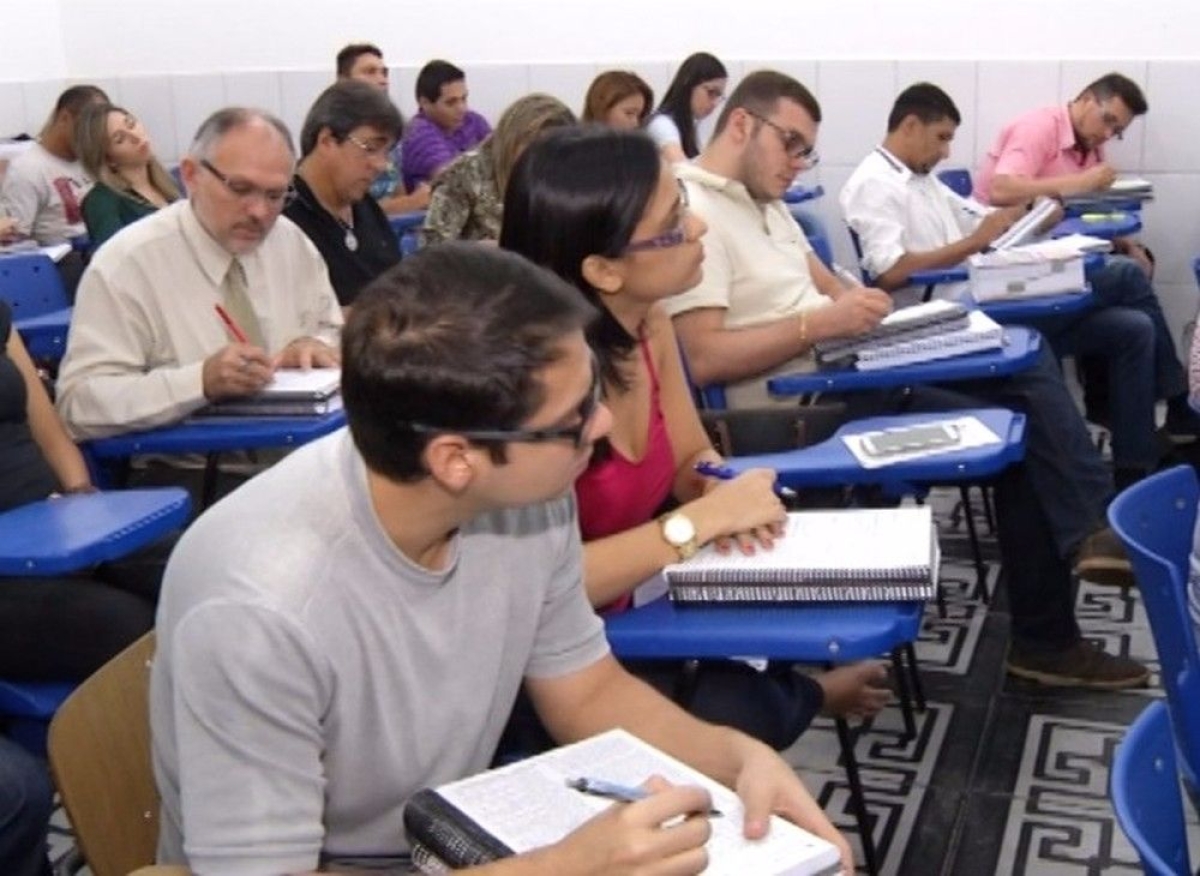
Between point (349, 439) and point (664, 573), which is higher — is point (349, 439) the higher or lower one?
the higher one

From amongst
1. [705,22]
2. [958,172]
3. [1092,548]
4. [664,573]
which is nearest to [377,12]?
[705,22]

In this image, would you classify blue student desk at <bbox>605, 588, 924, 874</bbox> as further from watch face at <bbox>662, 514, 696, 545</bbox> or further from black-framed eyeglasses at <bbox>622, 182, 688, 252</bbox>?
black-framed eyeglasses at <bbox>622, 182, 688, 252</bbox>

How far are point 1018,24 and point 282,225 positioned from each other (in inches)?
131

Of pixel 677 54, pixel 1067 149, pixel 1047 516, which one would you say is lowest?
pixel 1047 516

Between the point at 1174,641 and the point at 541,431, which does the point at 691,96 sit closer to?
the point at 1174,641

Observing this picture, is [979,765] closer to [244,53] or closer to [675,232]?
[675,232]

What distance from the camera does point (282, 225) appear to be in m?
3.06

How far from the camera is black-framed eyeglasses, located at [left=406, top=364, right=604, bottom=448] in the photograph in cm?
119

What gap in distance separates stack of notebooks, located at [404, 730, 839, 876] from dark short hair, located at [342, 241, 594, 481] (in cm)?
27

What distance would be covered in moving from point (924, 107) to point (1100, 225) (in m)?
0.72

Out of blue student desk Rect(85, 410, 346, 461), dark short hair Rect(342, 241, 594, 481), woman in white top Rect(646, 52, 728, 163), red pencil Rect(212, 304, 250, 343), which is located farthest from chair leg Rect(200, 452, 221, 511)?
woman in white top Rect(646, 52, 728, 163)

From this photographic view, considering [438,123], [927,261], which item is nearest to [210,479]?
[927,261]

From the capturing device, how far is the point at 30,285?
3.78 m

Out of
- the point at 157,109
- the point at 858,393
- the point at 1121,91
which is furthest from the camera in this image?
the point at 157,109
